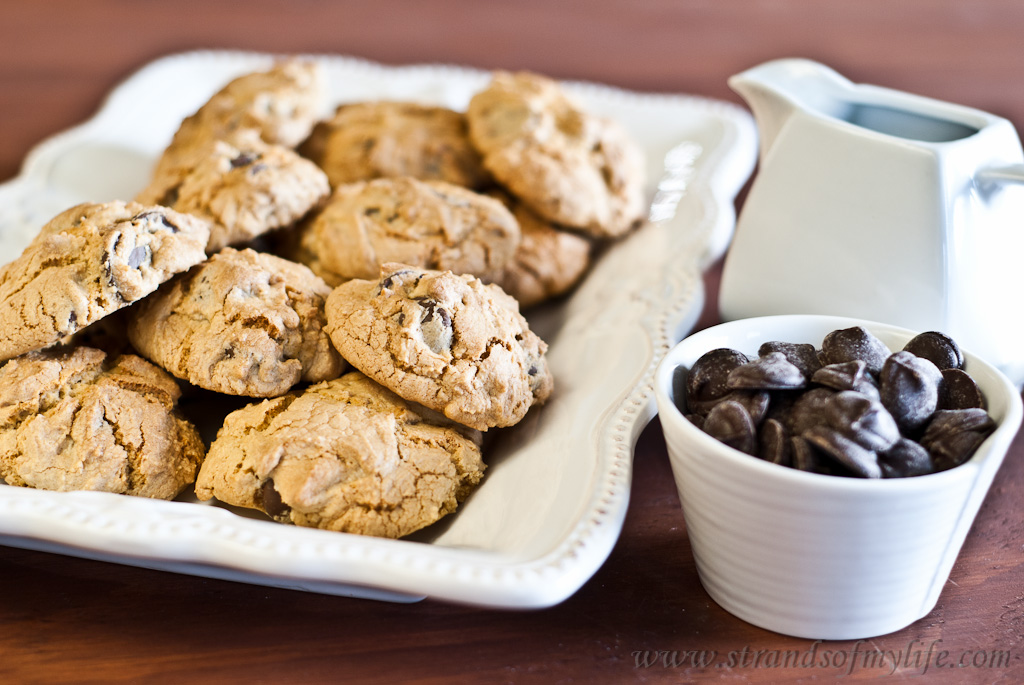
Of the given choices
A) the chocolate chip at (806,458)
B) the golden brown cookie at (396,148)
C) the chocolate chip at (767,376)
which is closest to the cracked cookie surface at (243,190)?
the golden brown cookie at (396,148)

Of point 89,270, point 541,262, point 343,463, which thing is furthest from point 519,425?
point 89,270

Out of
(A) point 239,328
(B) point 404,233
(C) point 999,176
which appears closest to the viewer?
(A) point 239,328

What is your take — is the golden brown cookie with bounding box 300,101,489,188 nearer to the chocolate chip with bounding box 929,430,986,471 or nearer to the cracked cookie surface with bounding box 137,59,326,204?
the cracked cookie surface with bounding box 137,59,326,204

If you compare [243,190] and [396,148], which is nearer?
[243,190]

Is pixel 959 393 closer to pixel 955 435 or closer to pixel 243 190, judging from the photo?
pixel 955 435

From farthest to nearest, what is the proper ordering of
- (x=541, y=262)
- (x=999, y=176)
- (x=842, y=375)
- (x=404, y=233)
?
(x=541, y=262) < (x=404, y=233) < (x=999, y=176) < (x=842, y=375)

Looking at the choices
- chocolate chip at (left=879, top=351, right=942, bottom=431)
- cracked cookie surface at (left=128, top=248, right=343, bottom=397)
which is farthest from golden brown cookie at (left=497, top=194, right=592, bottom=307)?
chocolate chip at (left=879, top=351, right=942, bottom=431)
